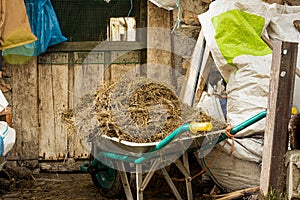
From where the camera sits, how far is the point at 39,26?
5.87 meters

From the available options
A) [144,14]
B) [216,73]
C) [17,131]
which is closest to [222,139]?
[216,73]

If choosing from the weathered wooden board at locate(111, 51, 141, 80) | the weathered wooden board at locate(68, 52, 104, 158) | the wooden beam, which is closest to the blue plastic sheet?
the wooden beam

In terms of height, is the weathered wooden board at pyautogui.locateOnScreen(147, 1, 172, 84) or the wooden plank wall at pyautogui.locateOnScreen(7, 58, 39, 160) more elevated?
Answer: the weathered wooden board at pyautogui.locateOnScreen(147, 1, 172, 84)

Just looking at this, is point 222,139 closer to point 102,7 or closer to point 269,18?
point 269,18

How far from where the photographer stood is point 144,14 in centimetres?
612

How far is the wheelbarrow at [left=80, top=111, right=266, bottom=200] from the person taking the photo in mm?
3875

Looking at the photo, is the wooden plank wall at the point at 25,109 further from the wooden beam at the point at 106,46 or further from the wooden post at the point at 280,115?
the wooden post at the point at 280,115

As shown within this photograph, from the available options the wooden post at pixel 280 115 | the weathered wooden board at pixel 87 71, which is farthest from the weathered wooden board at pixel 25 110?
the wooden post at pixel 280 115

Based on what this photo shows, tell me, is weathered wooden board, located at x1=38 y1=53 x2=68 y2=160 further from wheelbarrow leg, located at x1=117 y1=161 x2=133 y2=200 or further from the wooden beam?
wheelbarrow leg, located at x1=117 y1=161 x2=133 y2=200

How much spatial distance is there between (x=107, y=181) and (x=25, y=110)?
1549 mm

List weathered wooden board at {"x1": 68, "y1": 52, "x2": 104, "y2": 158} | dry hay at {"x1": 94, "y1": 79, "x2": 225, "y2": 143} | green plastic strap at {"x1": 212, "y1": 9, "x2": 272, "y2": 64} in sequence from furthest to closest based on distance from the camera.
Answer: weathered wooden board at {"x1": 68, "y1": 52, "x2": 104, "y2": 158}, green plastic strap at {"x1": 212, "y1": 9, "x2": 272, "y2": 64}, dry hay at {"x1": 94, "y1": 79, "x2": 225, "y2": 143}

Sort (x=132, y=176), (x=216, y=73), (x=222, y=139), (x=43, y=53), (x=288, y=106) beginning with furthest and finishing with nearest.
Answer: (x=43, y=53) → (x=216, y=73) → (x=132, y=176) → (x=222, y=139) → (x=288, y=106)

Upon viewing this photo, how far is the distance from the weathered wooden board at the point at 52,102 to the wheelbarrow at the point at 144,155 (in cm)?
133

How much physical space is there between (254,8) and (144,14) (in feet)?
4.86
